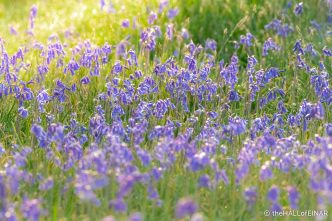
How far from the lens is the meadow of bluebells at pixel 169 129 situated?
3615 mm

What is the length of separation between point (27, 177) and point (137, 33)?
319 centimetres

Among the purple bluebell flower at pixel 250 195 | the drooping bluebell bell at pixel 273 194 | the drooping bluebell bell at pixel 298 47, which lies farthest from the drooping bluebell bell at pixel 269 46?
the drooping bluebell bell at pixel 273 194

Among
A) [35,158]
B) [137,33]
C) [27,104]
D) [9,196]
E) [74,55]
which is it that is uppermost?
[137,33]

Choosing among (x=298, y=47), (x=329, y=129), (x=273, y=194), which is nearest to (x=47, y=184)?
(x=273, y=194)

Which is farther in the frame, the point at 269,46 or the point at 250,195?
the point at 269,46

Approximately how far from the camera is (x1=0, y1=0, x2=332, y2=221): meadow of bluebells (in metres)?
3.62

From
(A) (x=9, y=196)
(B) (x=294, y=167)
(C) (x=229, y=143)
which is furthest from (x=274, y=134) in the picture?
(A) (x=9, y=196)

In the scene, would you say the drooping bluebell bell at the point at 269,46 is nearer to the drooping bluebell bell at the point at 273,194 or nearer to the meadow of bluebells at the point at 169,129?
the meadow of bluebells at the point at 169,129

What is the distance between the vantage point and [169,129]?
417cm

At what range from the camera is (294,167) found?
12.9 feet

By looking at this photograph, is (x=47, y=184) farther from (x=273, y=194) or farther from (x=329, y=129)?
(x=329, y=129)

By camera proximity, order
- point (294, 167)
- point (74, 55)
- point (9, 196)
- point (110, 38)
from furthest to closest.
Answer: point (110, 38) → point (74, 55) → point (294, 167) → point (9, 196)

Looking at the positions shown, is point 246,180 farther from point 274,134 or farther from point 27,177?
point 27,177

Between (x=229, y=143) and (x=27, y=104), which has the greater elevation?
(x=27, y=104)
